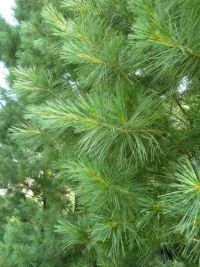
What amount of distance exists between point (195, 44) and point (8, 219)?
10.9 ft

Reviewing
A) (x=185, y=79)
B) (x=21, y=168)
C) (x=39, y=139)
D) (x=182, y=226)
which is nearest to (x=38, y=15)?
(x=39, y=139)

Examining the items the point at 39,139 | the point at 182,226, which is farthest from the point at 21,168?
the point at 182,226

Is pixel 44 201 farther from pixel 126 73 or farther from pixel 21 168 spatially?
pixel 126 73

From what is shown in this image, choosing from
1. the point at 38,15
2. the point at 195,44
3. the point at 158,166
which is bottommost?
the point at 158,166

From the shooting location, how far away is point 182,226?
1.41 m

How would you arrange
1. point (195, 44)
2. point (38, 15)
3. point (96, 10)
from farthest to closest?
point (38, 15) → point (96, 10) → point (195, 44)

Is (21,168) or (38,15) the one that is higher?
(38,15)

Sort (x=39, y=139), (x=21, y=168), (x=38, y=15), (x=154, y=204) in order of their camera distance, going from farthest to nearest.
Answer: (x=21, y=168)
(x=38, y=15)
(x=39, y=139)
(x=154, y=204)

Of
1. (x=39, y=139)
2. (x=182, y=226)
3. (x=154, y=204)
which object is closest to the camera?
(x=182, y=226)

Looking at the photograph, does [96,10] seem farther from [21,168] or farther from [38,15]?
[21,168]

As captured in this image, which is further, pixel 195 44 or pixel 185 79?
pixel 185 79

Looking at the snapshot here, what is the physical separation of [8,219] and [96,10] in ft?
9.25

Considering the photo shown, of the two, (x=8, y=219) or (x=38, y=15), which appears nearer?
(x=38, y=15)

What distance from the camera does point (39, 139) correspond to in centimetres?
273
